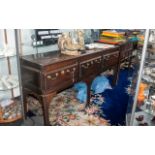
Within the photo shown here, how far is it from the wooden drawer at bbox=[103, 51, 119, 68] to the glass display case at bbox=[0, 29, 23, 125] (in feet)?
4.06

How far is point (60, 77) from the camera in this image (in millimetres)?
2023

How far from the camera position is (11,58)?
2141 mm

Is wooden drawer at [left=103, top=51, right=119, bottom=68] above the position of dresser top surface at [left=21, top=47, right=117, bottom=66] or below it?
below

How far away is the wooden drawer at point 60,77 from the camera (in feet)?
6.28

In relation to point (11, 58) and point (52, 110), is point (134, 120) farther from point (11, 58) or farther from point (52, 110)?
point (11, 58)

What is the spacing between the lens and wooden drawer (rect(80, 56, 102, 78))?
232 cm

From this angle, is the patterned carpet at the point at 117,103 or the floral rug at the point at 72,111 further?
the patterned carpet at the point at 117,103

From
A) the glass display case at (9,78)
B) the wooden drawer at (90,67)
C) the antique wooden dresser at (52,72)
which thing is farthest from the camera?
the wooden drawer at (90,67)

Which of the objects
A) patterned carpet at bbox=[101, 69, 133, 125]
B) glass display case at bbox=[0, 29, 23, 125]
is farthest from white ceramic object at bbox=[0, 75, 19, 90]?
patterned carpet at bbox=[101, 69, 133, 125]

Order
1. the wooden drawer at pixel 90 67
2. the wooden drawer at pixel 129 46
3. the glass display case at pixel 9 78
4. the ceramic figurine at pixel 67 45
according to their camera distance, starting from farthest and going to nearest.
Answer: the wooden drawer at pixel 129 46 → the wooden drawer at pixel 90 67 → the ceramic figurine at pixel 67 45 → the glass display case at pixel 9 78

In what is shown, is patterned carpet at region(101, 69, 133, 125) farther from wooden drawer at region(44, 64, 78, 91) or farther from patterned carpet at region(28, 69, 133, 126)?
wooden drawer at region(44, 64, 78, 91)

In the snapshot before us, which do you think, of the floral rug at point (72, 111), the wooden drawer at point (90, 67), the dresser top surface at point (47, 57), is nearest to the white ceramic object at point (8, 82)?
the dresser top surface at point (47, 57)

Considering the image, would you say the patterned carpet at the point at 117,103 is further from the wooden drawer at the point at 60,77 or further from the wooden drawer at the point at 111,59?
the wooden drawer at the point at 60,77

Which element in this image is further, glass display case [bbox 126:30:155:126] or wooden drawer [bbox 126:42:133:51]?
wooden drawer [bbox 126:42:133:51]
